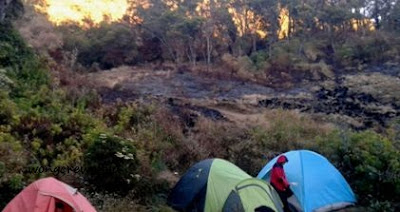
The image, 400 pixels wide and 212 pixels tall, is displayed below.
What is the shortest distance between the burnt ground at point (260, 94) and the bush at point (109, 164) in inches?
272

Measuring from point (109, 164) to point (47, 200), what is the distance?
206cm

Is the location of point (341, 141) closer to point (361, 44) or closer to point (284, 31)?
point (361, 44)

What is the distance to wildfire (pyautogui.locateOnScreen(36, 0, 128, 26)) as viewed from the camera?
95.6 ft

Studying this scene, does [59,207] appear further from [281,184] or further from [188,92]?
[188,92]

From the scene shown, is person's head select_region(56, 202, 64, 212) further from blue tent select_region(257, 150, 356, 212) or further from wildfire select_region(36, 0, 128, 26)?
wildfire select_region(36, 0, 128, 26)

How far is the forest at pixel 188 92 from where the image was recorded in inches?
341

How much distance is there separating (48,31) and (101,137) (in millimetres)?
15835

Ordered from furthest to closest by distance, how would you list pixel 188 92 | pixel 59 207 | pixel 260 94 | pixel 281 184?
pixel 260 94 → pixel 188 92 → pixel 281 184 → pixel 59 207

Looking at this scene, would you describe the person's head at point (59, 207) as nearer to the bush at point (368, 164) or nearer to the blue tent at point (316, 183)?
the blue tent at point (316, 183)

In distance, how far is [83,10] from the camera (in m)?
30.9

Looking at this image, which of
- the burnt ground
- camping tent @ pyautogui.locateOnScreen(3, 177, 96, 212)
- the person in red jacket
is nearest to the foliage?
the burnt ground

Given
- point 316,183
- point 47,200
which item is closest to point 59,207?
point 47,200

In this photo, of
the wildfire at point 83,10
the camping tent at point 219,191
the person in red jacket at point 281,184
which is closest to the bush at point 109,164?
the camping tent at point 219,191

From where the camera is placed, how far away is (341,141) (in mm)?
10422
